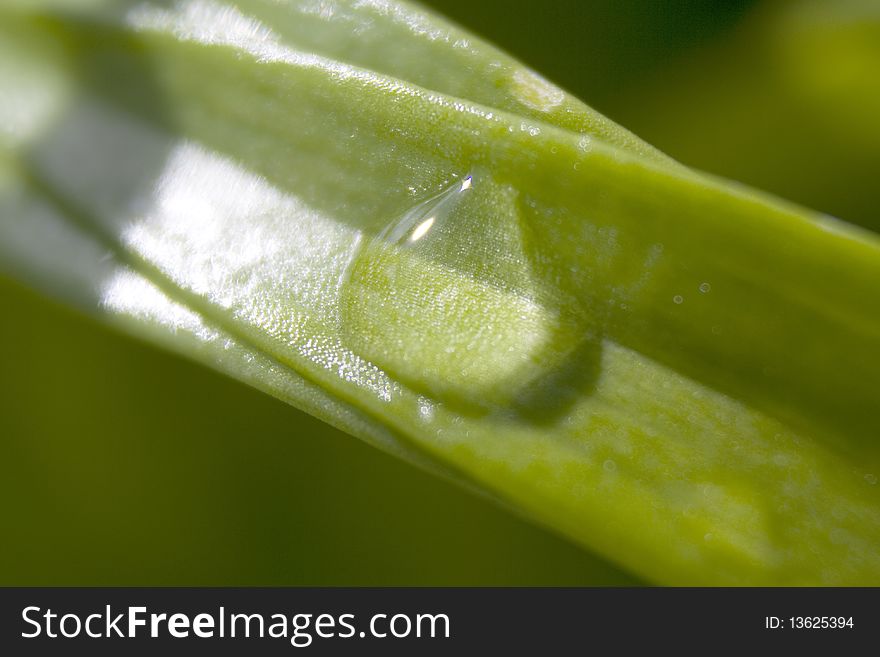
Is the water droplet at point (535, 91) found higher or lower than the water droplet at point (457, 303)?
higher

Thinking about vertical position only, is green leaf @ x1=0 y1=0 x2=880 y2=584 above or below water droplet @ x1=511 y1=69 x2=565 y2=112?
below

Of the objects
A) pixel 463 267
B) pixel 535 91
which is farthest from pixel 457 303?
pixel 535 91

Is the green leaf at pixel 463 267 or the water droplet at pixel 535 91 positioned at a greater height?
the water droplet at pixel 535 91

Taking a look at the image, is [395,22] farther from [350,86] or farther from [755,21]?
[755,21]

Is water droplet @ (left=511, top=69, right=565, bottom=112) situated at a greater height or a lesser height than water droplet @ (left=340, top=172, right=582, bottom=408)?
greater

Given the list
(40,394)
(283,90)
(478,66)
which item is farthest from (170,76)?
(40,394)

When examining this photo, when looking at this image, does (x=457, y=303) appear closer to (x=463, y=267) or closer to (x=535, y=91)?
(x=463, y=267)
